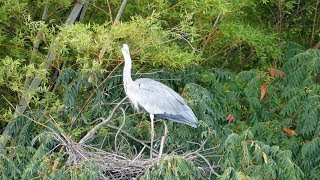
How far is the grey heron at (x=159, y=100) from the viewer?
722 cm

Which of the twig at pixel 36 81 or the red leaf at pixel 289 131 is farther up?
the twig at pixel 36 81

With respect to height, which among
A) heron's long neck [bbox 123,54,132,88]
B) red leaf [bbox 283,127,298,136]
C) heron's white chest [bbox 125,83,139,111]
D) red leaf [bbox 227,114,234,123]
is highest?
heron's long neck [bbox 123,54,132,88]

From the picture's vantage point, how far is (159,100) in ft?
23.8

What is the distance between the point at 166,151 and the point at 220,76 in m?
1.17

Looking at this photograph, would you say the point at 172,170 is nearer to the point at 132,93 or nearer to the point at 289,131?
the point at 132,93

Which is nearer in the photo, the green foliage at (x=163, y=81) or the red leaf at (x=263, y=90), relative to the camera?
the green foliage at (x=163, y=81)

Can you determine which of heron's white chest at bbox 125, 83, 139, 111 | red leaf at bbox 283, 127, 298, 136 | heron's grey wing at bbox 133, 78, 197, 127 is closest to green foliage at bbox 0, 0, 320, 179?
red leaf at bbox 283, 127, 298, 136

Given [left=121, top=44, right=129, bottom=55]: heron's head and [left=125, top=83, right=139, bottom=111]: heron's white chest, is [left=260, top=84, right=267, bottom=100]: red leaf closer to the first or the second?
[left=125, top=83, right=139, bottom=111]: heron's white chest

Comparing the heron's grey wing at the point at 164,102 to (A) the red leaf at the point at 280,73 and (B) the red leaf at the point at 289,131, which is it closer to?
(B) the red leaf at the point at 289,131

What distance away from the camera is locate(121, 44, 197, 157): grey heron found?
722 cm

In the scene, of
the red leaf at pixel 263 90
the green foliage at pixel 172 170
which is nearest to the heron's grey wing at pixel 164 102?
the green foliage at pixel 172 170

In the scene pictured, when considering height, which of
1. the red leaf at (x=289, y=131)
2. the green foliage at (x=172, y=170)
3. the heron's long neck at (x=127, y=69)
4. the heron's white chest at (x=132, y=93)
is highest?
the heron's long neck at (x=127, y=69)

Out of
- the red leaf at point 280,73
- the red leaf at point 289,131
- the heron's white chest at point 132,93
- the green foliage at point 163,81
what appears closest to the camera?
the green foliage at point 163,81

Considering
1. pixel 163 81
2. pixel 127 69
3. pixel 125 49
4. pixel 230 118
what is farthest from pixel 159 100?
pixel 230 118
